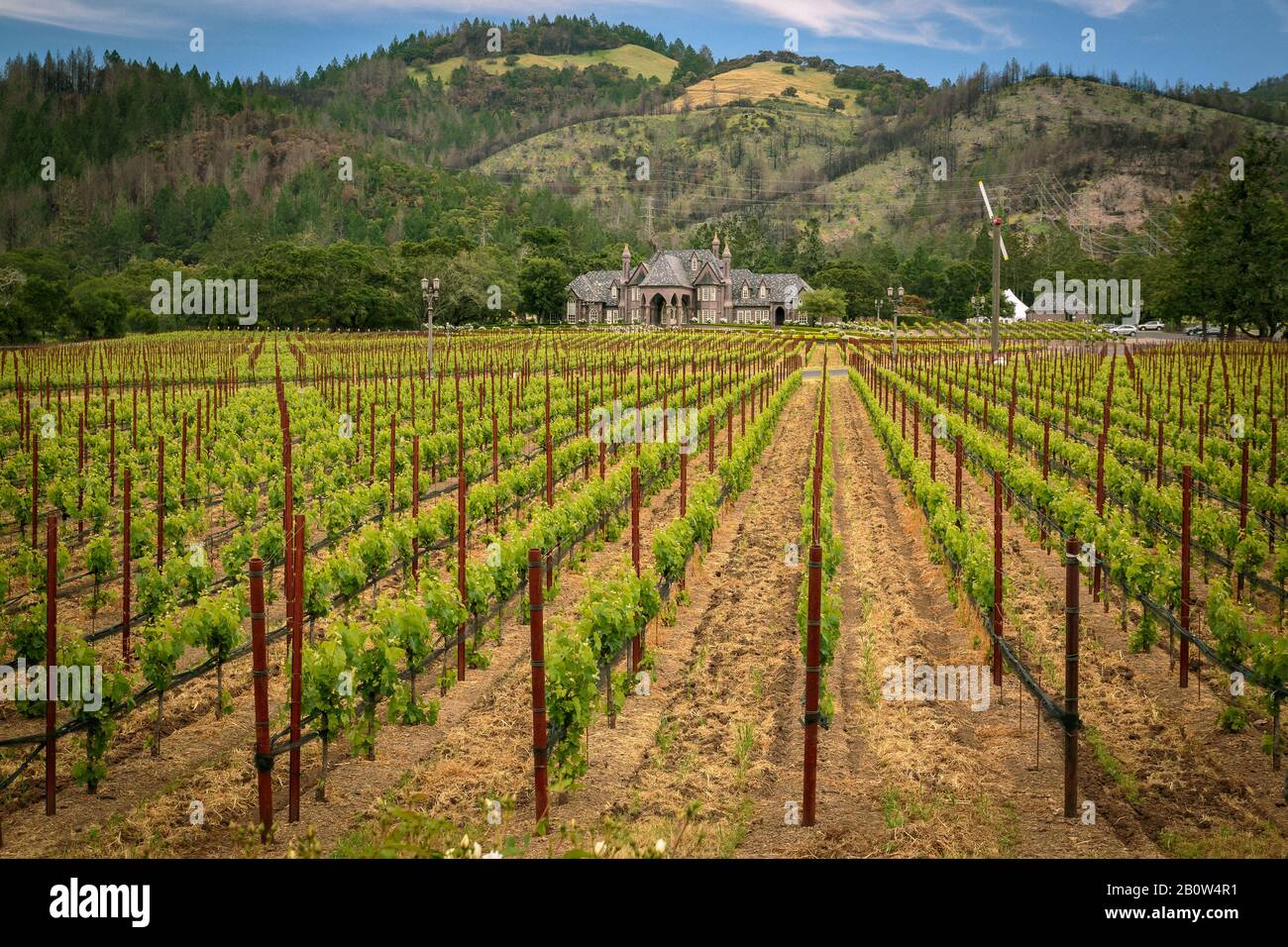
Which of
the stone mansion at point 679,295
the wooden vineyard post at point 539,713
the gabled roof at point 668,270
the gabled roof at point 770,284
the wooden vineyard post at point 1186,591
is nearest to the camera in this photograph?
the wooden vineyard post at point 539,713

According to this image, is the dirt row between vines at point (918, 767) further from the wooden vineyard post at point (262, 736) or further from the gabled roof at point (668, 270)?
the gabled roof at point (668, 270)

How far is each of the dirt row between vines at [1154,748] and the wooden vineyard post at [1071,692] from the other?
0.94 feet

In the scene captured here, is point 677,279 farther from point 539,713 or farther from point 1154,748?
point 539,713

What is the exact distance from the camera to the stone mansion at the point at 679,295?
4628 inches

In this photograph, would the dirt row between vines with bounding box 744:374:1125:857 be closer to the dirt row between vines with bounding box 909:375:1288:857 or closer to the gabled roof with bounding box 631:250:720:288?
the dirt row between vines with bounding box 909:375:1288:857

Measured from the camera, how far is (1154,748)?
8602mm

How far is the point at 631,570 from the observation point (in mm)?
10312

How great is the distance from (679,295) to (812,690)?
11296cm

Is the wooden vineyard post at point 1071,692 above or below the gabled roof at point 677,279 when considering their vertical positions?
below

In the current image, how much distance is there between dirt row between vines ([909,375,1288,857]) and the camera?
7242mm

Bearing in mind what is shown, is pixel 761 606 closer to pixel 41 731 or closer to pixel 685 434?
pixel 41 731

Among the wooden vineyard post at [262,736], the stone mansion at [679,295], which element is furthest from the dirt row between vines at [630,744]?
the stone mansion at [679,295]

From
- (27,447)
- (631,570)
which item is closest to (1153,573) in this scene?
(631,570)
